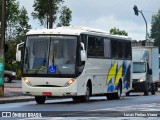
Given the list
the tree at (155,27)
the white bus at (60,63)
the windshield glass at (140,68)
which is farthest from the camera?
the tree at (155,27)

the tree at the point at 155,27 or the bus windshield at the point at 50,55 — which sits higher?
the tree at the point at 155,27

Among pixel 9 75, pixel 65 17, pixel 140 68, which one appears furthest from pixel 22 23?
pixel 140 68

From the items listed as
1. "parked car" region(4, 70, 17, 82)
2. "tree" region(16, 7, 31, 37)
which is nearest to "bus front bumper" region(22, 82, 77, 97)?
"parked car" region(4, 70, 17, 82)

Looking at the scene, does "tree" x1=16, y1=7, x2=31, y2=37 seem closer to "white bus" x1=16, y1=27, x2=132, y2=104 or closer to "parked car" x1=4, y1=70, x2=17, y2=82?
"parked car" x1=4, y1=70, x2=17, y2=82

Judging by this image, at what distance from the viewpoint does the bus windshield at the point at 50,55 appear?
27625 millimetres

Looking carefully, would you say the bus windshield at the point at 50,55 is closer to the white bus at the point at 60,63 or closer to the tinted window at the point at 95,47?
the white bus at the point at 60,63

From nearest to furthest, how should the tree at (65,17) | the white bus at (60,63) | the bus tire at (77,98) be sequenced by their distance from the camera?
the white bus at (60,63) < the bus tire at (77,98) < the tree at (65,17)

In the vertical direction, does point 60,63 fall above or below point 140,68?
above

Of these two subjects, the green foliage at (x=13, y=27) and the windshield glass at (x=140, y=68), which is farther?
the green foliage at (x=13, y=27)

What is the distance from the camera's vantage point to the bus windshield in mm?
27625

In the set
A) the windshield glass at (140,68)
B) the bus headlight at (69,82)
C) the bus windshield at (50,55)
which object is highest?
the bus windshield at (50,55)

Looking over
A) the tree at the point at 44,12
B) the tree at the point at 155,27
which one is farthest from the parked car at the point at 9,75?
the tree at the point at 155,27

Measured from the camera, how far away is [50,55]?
2778cm

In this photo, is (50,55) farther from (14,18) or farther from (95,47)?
(14,18)
